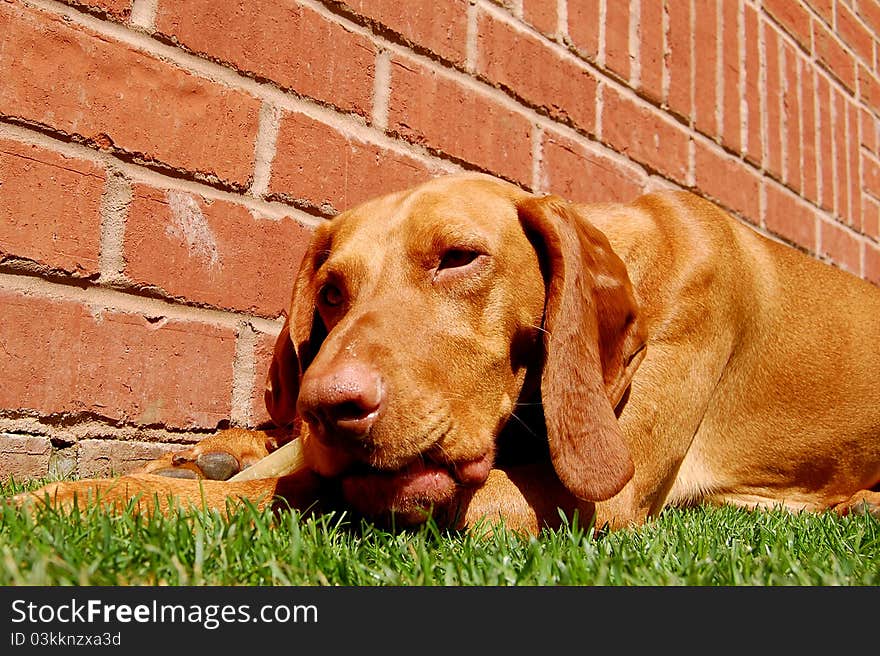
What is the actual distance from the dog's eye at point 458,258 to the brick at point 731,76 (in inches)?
119

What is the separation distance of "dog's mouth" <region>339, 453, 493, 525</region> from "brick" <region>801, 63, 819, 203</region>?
427 cm

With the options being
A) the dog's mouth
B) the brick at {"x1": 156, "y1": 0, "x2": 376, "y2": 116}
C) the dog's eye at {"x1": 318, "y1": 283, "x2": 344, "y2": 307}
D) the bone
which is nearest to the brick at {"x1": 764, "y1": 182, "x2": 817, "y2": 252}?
the brick at {"x1": 156, "y1": 0, "x2": 376, "y2": 116}

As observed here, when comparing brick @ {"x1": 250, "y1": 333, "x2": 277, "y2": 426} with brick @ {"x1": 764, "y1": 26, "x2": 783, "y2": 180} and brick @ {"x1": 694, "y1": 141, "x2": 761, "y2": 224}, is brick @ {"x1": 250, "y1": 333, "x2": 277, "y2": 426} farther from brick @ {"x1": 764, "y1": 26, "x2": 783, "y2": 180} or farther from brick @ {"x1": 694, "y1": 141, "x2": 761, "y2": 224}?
brick @ {"x1": 764, "y1": 26, "x2": 783, "y2": 180}

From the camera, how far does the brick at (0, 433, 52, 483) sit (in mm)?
2311

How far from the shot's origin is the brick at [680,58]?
14.6 feet

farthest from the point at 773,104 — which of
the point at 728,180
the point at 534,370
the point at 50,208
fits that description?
the point at 50,208

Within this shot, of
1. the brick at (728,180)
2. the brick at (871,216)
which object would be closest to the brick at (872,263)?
the brick at (871,216)

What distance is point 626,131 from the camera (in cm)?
414

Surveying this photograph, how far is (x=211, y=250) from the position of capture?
107 inches

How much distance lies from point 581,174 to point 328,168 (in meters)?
1.35

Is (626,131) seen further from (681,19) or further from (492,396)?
(492,396)

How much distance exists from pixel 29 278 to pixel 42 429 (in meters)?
0.41

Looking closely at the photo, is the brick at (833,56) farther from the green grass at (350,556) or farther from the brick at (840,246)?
the green grass at (350,556)
